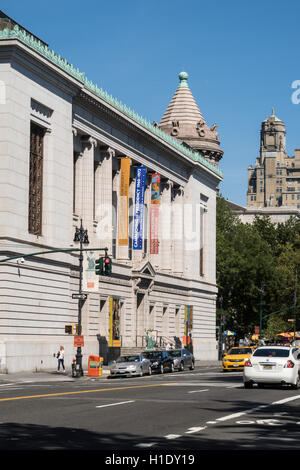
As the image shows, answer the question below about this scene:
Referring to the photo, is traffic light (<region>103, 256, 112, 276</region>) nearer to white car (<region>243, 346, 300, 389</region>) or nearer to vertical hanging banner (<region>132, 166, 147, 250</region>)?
white car (<region>243, 346, 300, 389</region>)

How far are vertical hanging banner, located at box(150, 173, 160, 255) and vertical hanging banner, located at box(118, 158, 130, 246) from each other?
811cm

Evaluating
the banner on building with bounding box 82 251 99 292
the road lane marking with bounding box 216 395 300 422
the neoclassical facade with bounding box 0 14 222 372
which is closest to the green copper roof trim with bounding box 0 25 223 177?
the neoclassical facade with bounding box 0 14 222 372

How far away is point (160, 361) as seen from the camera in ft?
186

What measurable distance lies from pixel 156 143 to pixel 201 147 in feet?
134

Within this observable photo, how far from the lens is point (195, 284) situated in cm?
9481

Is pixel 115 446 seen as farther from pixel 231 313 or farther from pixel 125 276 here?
pixel 231 313

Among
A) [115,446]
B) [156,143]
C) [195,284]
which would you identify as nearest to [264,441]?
[115,446]

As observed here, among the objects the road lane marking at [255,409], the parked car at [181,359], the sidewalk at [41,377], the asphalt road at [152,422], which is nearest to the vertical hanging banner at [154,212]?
the parked car at [181,359]

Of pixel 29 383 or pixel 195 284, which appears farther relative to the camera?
pixel 195 284

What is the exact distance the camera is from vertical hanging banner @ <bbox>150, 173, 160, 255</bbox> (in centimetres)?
8112

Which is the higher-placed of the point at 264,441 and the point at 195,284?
the point at 195,284

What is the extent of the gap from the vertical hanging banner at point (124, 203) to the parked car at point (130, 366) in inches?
740

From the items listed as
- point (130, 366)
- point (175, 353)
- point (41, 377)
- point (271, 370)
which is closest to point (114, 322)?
point (175, 353)

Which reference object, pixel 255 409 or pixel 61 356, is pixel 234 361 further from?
pixel 255 409
